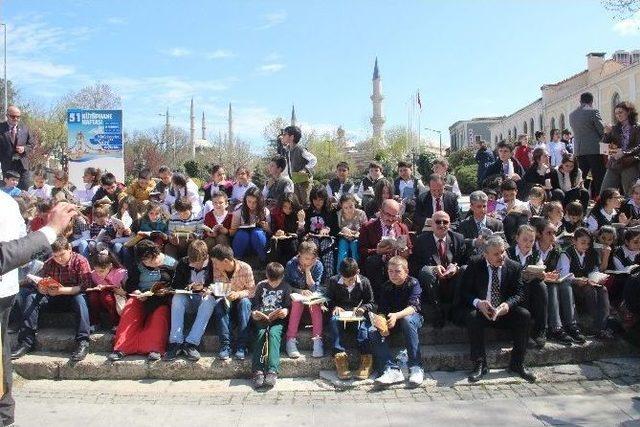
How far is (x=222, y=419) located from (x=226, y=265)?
197cm

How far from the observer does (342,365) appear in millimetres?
5781

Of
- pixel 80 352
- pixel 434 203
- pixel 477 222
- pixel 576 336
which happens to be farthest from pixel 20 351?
pixel 576 336

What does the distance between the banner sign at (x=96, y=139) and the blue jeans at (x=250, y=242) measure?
25.4 ft

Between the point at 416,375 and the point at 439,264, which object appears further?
the point at 439,264

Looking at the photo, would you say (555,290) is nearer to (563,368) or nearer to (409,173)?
(563,368)

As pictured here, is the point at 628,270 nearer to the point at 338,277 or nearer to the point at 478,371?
the point at 478,371

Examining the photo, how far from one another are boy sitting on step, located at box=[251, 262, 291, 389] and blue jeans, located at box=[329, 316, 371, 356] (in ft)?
1.74

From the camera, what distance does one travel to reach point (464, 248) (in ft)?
22.7

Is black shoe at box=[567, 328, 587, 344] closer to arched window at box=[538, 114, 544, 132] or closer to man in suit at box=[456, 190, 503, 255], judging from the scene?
man in suit at box=[456, 190, 503, 255]

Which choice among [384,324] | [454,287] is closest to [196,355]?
[384,324]

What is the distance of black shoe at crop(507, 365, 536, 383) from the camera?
5652 mm

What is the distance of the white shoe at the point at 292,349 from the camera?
6.02m

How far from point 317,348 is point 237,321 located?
923 millimetres

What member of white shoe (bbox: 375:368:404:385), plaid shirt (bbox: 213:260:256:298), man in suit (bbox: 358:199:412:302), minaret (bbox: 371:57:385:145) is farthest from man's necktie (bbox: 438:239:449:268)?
minaret (bbox: 371:57:385:145)
